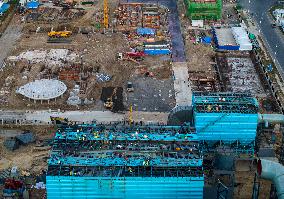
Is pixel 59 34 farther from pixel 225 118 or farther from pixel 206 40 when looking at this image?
pixel 225 118

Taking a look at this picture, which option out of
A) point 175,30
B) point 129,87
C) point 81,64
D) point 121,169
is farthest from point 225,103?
point 175,30

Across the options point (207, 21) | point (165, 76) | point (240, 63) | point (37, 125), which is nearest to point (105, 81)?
point (165, 76)

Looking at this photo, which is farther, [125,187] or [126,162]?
[126,162]

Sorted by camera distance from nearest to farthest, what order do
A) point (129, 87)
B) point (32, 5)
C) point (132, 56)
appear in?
point (129, 87) → point (132, 56) → point (32, 5)

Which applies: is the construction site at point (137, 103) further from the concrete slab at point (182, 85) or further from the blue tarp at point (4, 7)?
the blue tarp at point (4, 7)

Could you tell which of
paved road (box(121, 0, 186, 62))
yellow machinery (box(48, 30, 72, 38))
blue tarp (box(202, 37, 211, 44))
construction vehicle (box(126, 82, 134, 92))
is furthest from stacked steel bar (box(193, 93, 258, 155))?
yellow machinery (box(48, 30, 72, 38))

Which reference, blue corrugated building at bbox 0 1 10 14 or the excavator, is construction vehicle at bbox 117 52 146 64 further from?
blue corrugated building at bbox 0 1 10 14
